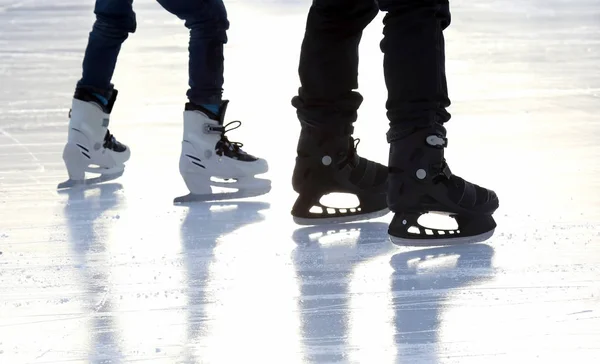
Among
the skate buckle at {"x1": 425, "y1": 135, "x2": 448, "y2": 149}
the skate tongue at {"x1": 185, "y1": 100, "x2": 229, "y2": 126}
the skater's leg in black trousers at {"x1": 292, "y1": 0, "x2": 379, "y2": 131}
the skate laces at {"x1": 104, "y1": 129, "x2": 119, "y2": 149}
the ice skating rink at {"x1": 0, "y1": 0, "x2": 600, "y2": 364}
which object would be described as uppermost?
the skater's leg in black trousers at {"x1": 292, "y1": 0, "x2": 379, "y2": 131}

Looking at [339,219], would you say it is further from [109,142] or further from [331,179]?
[109,142]

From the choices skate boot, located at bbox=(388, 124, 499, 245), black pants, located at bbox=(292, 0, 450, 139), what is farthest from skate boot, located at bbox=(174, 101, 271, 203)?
skate boot, located at bbox=(388, 124, 499, 245)

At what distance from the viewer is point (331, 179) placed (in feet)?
9.31

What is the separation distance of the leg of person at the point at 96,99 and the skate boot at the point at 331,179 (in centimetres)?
78

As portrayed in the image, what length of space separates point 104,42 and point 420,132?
1.24 metres

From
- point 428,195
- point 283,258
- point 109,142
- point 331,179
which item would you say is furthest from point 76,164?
point 428,195

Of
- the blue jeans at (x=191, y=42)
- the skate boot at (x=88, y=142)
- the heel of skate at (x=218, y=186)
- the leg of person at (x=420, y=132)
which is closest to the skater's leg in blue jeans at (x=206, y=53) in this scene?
the blue jeans at (x=191, y=42)

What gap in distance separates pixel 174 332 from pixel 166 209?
41.7 inches

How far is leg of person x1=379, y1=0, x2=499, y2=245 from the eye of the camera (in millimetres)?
2494

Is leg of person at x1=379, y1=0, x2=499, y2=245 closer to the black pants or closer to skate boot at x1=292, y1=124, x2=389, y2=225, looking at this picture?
the black pants

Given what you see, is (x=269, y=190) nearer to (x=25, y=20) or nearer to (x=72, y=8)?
(x=25, y=20)

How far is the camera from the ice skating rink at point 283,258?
1.91m

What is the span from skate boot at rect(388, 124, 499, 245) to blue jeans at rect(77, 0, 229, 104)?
81cm

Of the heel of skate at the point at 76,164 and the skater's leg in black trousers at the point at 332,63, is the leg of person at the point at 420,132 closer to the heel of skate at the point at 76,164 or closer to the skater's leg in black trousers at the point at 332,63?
the skater's leg in black trousers at the point at 332,63
